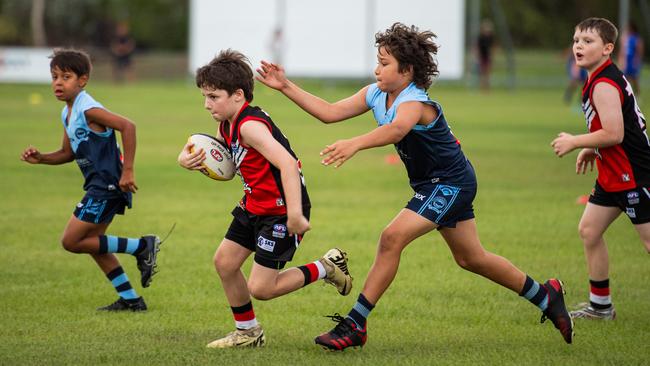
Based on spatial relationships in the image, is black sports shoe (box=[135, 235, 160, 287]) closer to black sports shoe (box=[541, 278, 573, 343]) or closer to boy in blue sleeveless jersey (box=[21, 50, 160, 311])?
boy in blue sleeveless jersey (box=[21, 50, 160, 311])

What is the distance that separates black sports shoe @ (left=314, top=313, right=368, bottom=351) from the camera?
6.00 m

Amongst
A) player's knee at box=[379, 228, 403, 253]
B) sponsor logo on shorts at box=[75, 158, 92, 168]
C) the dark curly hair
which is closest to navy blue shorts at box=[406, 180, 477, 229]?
player's knee at box=[379, 228, 403, 253]

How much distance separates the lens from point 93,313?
282 inches

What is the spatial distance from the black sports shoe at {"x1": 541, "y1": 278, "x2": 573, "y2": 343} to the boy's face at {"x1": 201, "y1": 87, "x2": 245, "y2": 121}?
2.30 metres

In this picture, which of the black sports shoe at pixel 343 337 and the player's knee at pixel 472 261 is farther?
the player's knee at pixel 472 261

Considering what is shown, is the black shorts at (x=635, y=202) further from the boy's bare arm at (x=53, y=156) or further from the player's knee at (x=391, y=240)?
the boy's bare arm at (x=53, y=156)

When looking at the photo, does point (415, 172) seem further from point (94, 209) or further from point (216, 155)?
point (94, 209)

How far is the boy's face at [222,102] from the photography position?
5.93m

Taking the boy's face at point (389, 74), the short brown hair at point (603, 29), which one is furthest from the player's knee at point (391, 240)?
the short brown hair at point (603, 29)

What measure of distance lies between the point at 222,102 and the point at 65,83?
6.04ft

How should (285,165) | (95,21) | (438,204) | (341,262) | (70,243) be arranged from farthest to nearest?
(95,21)
(70,243)
(341,262)
(438,204)
(285,165)

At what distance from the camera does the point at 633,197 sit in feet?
22.0

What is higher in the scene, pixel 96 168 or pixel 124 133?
pixel 124 133

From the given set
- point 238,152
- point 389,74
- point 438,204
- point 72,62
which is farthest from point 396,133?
point 72,62
